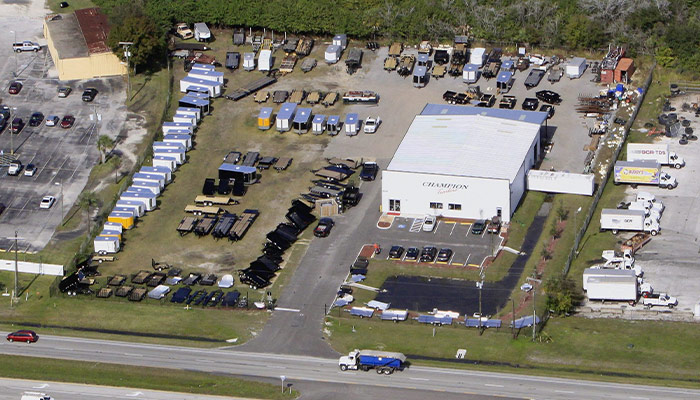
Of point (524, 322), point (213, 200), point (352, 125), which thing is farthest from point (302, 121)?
point (524, 322)

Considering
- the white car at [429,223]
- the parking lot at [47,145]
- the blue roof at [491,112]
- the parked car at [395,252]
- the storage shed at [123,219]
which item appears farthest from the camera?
the blue roof at [491,112]

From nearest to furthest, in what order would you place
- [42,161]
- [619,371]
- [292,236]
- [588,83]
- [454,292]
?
[619,371] < [454,292] < [292,236] < [42,161] < [588,83]

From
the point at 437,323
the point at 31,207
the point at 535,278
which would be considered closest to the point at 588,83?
the point at 535,278

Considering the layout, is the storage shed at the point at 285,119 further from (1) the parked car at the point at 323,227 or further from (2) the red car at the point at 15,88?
(2) the red car at the point at 15,88

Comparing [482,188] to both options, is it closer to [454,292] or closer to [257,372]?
[454,292]

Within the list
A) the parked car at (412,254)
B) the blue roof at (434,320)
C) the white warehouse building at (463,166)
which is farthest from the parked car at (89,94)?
the blue roof at (434,320)

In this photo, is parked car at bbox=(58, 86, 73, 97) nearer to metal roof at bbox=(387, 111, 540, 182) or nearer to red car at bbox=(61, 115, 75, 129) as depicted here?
red car at bbox=(61, 115, 75, 129)
